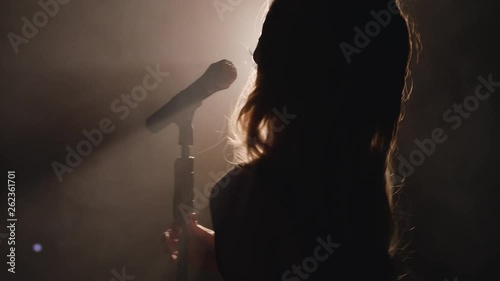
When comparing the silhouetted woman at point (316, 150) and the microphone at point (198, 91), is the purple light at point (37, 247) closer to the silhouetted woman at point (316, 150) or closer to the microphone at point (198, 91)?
the microphone at point (198, 91)

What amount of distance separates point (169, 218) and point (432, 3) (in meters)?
1.32

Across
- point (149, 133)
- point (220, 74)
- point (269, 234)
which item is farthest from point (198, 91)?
point (149, 133)

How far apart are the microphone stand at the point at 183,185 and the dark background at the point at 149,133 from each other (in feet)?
1.79

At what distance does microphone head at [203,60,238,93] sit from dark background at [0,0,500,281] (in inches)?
21.4

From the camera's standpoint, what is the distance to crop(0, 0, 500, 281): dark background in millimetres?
1064

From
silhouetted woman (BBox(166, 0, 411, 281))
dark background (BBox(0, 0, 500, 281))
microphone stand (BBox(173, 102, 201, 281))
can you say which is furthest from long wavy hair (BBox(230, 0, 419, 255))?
dark background (BBox(0, 0, 500, 281))

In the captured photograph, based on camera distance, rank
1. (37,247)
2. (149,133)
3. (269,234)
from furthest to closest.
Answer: (149,133) < (37,247) < (269,234)

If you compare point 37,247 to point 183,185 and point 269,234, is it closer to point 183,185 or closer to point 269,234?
point 183,185

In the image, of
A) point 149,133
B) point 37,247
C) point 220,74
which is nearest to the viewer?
point 220,74

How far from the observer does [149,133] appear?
4.03ft

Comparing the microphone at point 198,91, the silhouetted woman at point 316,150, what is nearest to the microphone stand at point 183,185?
the microphone at point 198,91

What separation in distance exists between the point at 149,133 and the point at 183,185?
1.93 feet

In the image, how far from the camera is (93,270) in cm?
115

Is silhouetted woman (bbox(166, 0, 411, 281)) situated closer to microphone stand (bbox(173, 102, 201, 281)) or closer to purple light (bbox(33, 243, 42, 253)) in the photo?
microphone stand (bbox(173, 102, 201, 281))
